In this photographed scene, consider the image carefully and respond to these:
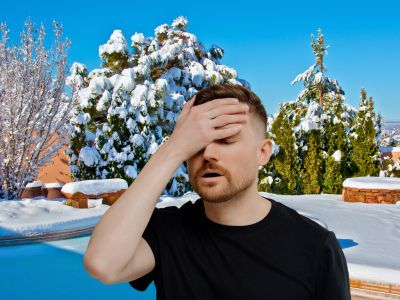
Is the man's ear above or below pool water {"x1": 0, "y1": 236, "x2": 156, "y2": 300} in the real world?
above

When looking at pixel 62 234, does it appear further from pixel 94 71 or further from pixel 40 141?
pixel 94 71

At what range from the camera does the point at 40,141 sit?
1255 centimetres

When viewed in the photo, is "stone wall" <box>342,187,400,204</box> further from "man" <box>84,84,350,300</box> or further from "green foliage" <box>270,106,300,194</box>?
"man" <box>84,84,350,300</box>

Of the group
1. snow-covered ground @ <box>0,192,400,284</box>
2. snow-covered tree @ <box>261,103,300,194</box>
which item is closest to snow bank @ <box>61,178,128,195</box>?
→ snow-covered ground @ <box>0,192,400,284</box>

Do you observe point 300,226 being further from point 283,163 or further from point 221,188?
point 283,163

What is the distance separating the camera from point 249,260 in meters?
1.13

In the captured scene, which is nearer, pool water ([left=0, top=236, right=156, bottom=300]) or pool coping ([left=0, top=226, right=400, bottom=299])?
pool coping ([left=0, top=226, right=400, bottom=299])

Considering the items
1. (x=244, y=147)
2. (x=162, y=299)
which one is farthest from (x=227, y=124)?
(x=162, y=299)

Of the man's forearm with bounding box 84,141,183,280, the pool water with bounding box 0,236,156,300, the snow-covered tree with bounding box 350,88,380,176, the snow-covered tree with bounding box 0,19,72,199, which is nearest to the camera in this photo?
the man's forearm with bounding box 84,141,183,280

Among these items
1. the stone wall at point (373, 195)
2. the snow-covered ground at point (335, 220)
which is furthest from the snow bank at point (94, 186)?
the stone wall at point (373, 195)

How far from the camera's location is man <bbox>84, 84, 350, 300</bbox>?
1.08 meters

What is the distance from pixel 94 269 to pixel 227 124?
1.68 ft

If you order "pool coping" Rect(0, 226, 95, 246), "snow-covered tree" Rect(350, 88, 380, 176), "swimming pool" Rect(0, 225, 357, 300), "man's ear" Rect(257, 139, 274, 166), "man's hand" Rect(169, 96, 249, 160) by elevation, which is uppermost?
"snow-covered tree" Rect(350, 88, 380, 176)

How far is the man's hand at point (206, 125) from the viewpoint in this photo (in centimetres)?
109
